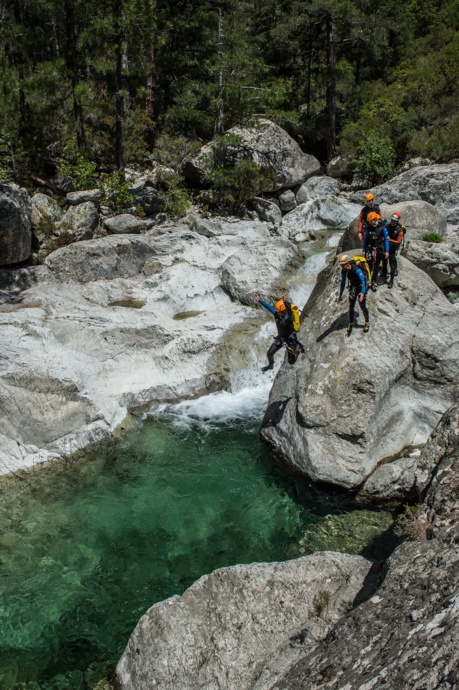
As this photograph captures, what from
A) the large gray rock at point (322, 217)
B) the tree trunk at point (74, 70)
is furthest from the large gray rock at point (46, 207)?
the large gray rock at point (322, 217)

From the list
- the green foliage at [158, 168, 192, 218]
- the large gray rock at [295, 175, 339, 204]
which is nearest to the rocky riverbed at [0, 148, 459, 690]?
the green foliage at [158, 168, 192, 218]

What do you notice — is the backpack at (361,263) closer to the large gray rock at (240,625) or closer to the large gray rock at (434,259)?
the large gray rock at (434,259)

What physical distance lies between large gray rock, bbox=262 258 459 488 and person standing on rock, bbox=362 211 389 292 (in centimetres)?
70

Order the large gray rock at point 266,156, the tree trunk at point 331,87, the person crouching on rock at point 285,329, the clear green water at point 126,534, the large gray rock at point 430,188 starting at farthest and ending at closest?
1. the tree trunk at point 331,87
2. the large gray rock at point 266,156
3. the large gray rock at point 430,188
4. the person crouching on rock at point 285,329
5. the clear green water at point 126,534

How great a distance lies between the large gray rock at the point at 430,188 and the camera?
2278cm

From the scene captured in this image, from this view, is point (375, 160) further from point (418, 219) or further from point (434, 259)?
point (434, 259)

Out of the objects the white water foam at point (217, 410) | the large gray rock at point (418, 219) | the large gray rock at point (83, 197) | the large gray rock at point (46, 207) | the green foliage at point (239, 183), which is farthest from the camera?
the green foliage at point (239, 183)

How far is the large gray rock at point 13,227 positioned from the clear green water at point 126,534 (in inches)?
360

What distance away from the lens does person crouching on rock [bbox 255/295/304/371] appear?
11.9 metres

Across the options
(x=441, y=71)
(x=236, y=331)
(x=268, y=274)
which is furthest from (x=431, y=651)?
(x=441, y=71)

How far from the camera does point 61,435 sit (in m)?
12.5

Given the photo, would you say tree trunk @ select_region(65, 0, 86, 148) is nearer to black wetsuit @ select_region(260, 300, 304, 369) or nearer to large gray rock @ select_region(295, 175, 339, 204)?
large gray rock @ select_region(295, 175, 339, 204)

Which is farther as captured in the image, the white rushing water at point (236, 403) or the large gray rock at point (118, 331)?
the white rushing water at point (236, 403)

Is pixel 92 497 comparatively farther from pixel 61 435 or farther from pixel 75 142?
pixel 75 142
